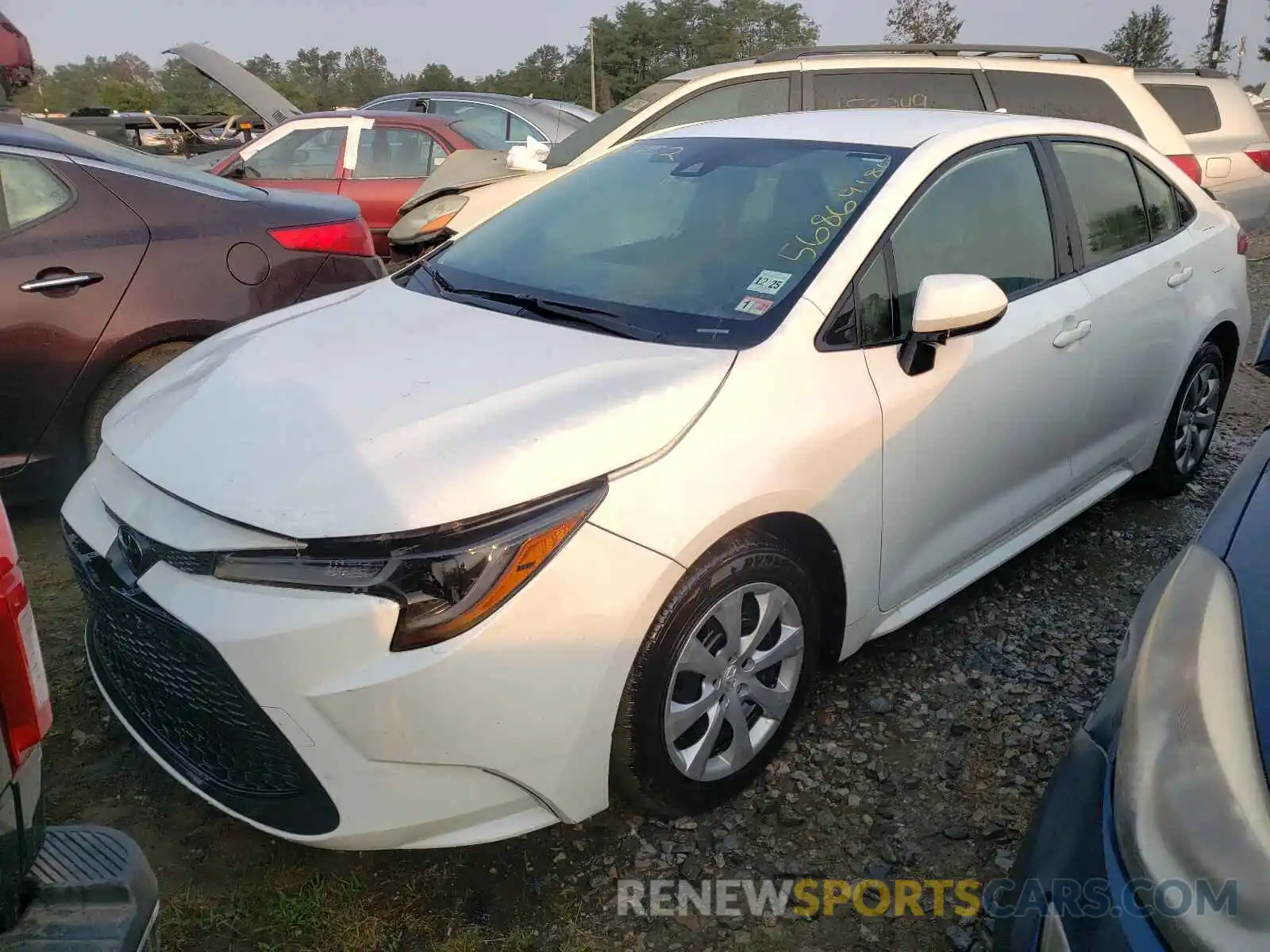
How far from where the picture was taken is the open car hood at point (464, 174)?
20.9 feet

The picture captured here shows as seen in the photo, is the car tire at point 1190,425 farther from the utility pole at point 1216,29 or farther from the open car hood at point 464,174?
the utility pole at point 1216,29

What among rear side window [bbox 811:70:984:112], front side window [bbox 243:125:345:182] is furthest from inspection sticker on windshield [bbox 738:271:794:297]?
front side window [bbox 243:125:345:182]

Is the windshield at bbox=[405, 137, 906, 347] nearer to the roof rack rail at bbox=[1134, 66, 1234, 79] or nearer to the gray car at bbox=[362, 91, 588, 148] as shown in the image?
the roof rack rail at bbox=[1134, 66, 1234, 79]

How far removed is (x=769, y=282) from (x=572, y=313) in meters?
0.52

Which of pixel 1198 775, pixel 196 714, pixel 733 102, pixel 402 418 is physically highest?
pixel 733 102

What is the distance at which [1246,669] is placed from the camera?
1425mm

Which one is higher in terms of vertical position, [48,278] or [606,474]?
[48,278]

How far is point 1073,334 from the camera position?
309 centimetres

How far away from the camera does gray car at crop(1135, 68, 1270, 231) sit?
660 centimetres

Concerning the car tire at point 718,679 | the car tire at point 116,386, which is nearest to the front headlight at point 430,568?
the car tire at point 718,679

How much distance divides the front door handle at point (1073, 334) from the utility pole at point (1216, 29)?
25.8m

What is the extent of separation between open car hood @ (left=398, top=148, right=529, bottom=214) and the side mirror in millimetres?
4265

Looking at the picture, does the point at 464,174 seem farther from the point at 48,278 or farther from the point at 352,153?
the point at 48,278

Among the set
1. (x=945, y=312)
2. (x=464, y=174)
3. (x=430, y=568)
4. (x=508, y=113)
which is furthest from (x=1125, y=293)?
(x=508, y=113)
